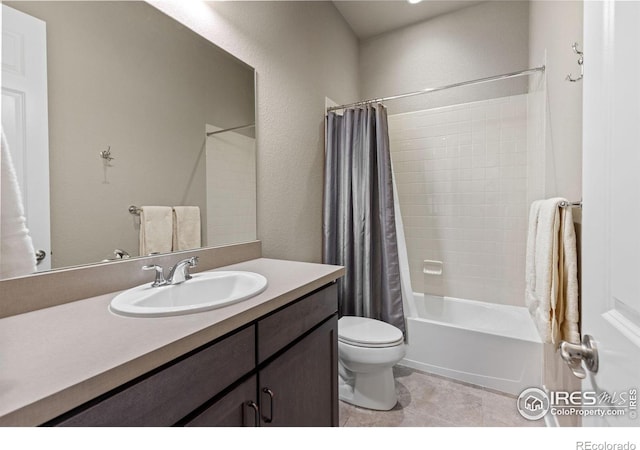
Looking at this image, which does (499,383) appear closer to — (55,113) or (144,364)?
(144,364)

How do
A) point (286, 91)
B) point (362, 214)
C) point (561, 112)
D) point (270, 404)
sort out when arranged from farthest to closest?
point (362, 214)
point (286, 91)
point (561, 112)
point (270, 404)

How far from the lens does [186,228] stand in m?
1.32

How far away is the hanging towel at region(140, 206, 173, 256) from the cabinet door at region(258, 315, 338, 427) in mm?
650

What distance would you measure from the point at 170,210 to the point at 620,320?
1.37 metres

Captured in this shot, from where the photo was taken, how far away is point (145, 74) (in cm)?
117

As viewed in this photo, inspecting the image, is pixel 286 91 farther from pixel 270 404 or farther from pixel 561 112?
pixel 270 404

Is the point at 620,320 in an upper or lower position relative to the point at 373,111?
lower

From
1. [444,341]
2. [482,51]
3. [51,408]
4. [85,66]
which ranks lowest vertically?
[444,341]

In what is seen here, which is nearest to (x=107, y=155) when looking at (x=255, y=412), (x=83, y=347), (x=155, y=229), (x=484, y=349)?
(x=155, y=229)

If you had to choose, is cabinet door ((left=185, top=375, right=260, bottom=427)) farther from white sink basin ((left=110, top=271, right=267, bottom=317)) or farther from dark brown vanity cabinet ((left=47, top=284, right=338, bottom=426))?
white sink basin ((left=110, top=271, right=267, bottom=317))

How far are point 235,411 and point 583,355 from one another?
800 mm

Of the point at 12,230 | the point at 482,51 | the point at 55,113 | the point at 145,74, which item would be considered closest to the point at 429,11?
the point at 482,51

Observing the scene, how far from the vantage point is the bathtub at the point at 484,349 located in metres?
1.82

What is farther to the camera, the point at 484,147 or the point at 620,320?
the point at 484,147
